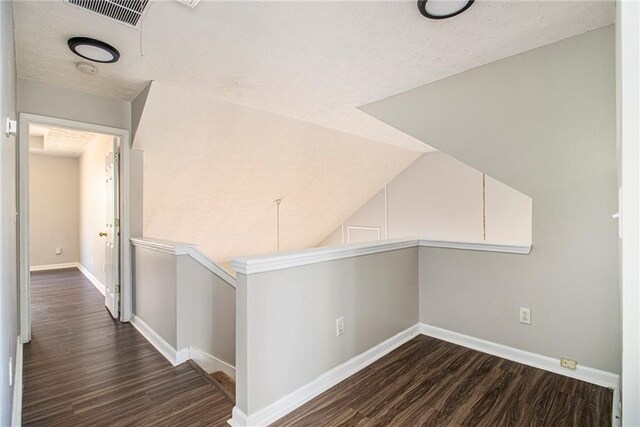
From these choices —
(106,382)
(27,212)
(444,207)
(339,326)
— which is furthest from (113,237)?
(444,207)

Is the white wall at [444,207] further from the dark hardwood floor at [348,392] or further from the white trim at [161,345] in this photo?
the white trim at [161,345]

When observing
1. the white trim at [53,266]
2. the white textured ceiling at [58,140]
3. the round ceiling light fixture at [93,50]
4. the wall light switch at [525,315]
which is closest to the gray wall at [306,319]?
the wall light switch at [525,315]

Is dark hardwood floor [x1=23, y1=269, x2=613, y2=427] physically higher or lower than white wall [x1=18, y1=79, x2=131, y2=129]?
lower

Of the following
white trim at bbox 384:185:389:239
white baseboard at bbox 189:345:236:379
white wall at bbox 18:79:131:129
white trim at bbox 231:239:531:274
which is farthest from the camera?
white trim at bbox 384:185:389:239

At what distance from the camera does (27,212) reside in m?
2.73

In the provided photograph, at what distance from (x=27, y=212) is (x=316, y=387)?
2.82m

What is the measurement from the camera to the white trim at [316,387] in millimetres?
1749

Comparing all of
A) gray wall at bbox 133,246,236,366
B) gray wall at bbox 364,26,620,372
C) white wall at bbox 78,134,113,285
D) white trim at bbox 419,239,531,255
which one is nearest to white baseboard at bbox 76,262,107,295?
white wall at bbox 78,134,113,285

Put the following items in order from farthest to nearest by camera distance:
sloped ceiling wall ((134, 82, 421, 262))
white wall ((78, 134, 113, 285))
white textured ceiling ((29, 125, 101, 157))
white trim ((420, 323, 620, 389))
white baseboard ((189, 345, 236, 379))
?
1. white textured ceiling ((29, 125, 101, 157))
2. white wall ((78, 134, 113, 285))
3. sloped ceiling wall ((134, 82, 421, 262))
4. white baseboard ((189, 345, 236, 379))
5. white trim ((420, 323, 620, 389))

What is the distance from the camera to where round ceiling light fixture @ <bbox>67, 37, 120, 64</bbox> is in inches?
77.4

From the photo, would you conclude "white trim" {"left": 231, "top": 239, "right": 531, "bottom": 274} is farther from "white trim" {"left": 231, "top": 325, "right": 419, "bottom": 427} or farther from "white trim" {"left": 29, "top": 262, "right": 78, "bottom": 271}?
"white trim" {"left": 29, "top": 262, "right": 78, "bottom": 271}

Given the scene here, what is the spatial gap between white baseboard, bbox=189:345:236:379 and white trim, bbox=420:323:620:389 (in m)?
1.77

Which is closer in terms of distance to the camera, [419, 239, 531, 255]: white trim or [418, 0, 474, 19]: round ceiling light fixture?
[418, 0, 474, 19]: round ceiling light fixture

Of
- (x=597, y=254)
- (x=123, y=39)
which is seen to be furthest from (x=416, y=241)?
(x=123, y=39)
